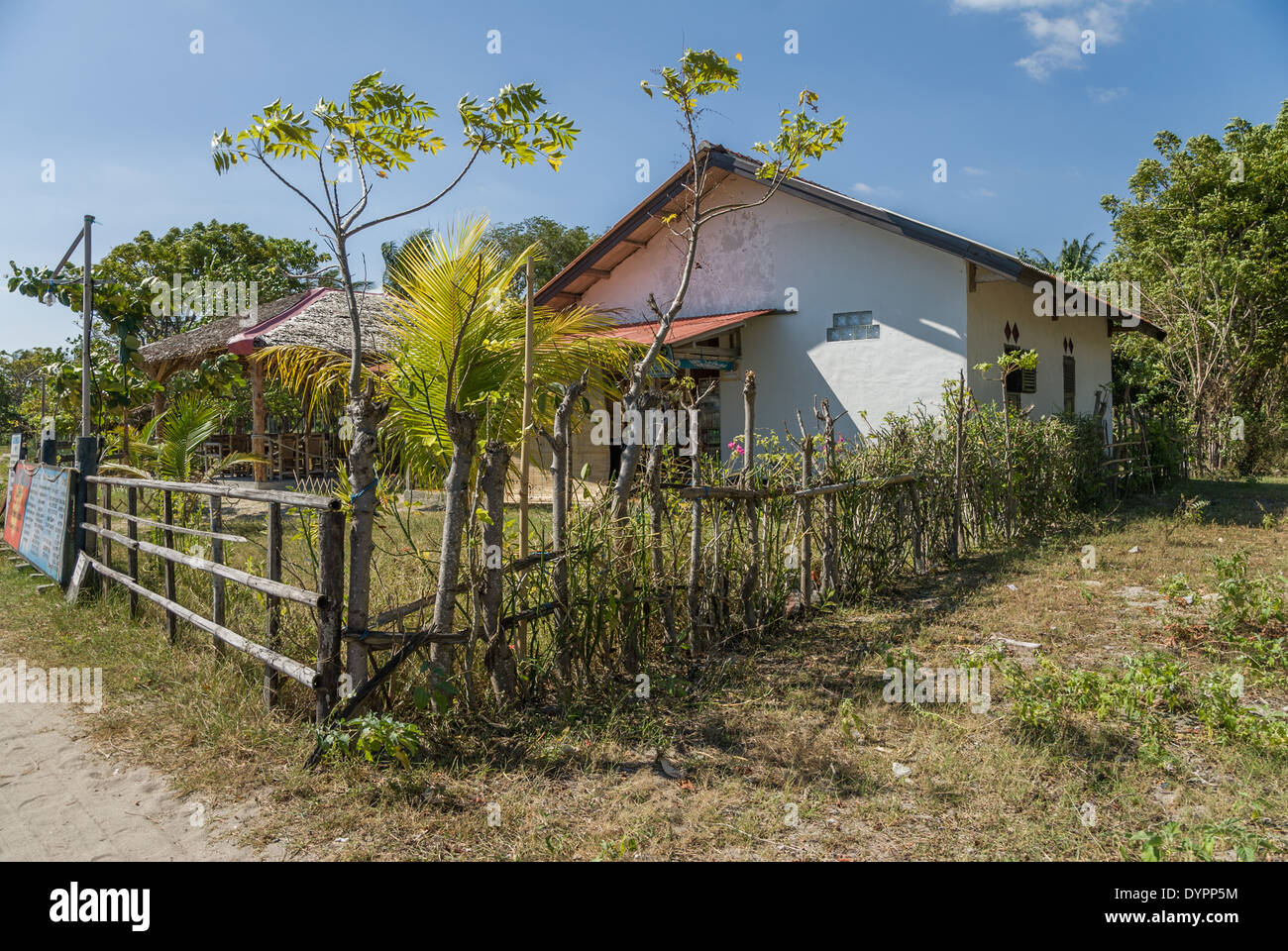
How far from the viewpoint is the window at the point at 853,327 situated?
11.8m

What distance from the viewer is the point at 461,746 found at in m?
3.66

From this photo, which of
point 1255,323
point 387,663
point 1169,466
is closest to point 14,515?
point 387,663

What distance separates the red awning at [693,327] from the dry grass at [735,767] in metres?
6.36

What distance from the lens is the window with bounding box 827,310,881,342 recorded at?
11750 millimetres

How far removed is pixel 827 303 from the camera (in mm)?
12070

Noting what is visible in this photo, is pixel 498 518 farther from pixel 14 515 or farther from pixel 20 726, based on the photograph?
pixel 14 515

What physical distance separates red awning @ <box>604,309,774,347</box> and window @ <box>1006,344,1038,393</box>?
3.56 m

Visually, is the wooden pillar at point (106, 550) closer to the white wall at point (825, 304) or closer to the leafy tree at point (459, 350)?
the leafy tree at point (459, 350)

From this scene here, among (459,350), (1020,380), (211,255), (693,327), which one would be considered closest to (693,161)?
(459,350)

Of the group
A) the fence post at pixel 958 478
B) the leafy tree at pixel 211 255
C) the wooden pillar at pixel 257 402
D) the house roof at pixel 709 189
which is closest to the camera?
the fence post at pixel 958 478

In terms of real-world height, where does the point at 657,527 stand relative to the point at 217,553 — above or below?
above

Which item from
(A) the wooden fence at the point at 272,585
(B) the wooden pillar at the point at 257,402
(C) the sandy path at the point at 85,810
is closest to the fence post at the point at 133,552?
(A) the wooden fence at the point at 272,585

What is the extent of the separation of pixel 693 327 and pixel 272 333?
6595 mm

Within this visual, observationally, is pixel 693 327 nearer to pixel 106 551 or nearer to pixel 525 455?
pixel 106 551
